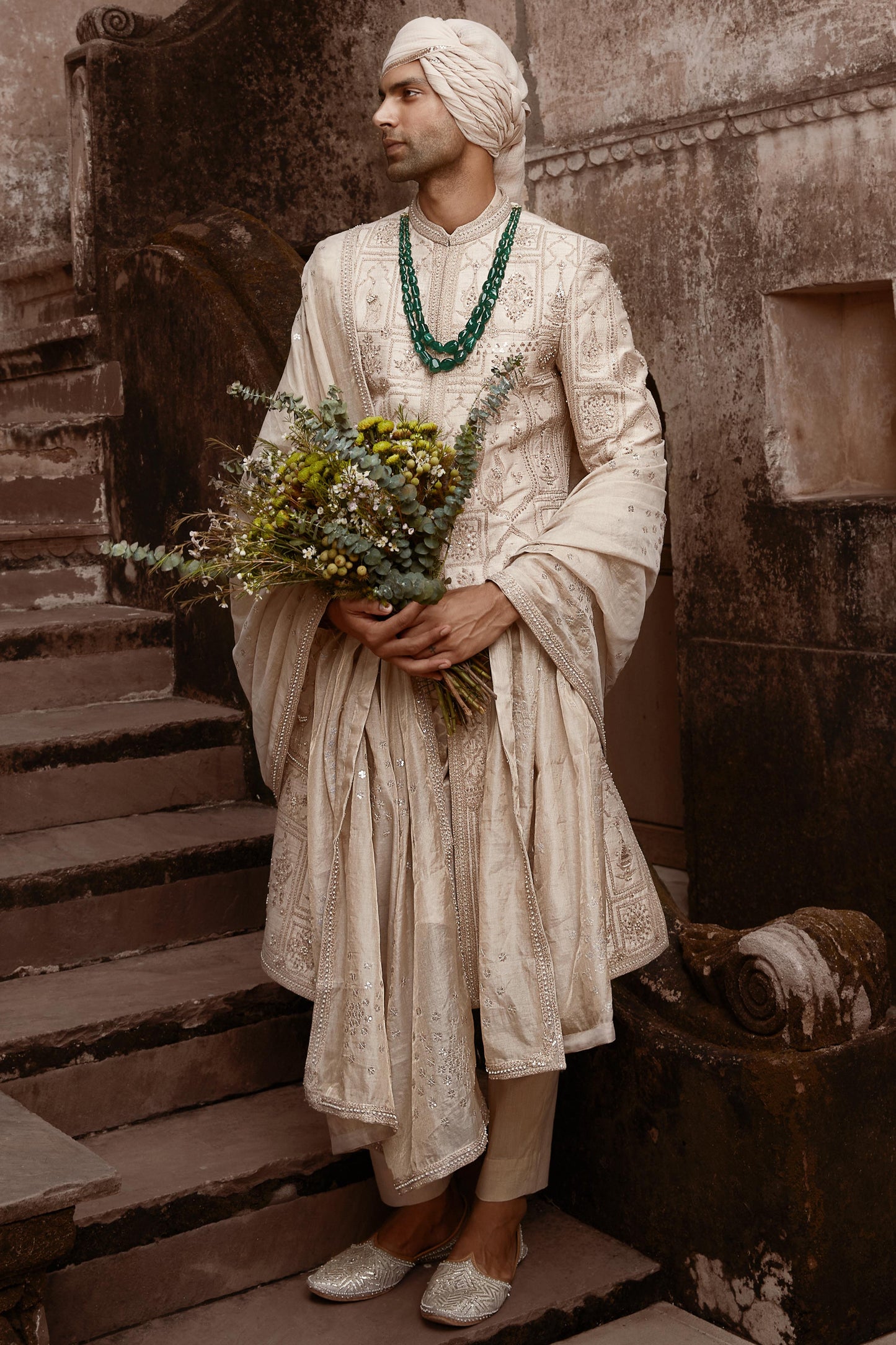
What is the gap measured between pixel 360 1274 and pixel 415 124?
2115 millimetres

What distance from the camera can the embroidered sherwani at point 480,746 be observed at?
9.03 ft

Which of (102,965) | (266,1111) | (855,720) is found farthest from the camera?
(855,720)

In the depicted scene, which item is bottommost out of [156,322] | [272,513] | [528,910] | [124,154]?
[528,910]

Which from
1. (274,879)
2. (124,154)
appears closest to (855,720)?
(274,879)

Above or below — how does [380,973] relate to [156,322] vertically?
below

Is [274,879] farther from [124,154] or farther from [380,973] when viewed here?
[124,154]

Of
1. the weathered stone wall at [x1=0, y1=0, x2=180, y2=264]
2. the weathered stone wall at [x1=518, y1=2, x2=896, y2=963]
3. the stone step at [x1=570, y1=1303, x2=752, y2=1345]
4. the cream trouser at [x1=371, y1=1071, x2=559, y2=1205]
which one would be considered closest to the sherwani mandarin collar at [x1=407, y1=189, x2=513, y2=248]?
the weathered stone wall at [x1=518, y1=2, x2=896, y2=963]

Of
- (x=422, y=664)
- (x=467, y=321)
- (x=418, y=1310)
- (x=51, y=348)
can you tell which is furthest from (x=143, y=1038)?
(x=51, y=348)

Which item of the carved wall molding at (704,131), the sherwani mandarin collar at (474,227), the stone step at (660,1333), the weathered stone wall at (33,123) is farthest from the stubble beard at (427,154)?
the weathered stone wall at (33,123)

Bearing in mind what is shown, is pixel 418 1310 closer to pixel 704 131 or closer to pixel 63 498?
pixel 63 498

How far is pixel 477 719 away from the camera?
2.83m

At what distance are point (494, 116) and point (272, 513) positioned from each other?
2.77 ft

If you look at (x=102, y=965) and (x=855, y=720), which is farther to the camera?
A: (x=855, y=720)

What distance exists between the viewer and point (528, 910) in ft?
9.04
